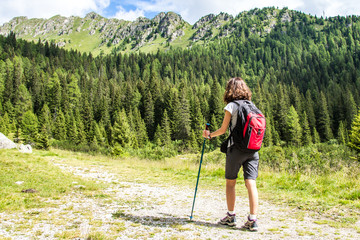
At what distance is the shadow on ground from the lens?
4.25 meters

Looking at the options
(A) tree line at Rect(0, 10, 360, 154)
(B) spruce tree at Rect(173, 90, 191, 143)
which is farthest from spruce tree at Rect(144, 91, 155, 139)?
(B) spruce tree at Rect(173, 90, 191, 143)

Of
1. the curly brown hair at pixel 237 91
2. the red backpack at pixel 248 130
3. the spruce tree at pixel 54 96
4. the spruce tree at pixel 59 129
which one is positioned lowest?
the spruce tree at pixel 59 129

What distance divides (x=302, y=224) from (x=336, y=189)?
3153 millimetres

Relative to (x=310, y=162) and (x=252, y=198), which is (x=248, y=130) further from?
(x=310, y=162)

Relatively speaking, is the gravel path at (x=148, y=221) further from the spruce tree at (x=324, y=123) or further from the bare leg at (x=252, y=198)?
the spruce tree at (x=324, y=123)

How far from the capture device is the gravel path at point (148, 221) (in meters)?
3.66

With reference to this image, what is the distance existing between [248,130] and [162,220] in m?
2.39

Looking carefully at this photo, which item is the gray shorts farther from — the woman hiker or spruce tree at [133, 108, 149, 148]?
spruce tree at [133, 108, 149, 148]

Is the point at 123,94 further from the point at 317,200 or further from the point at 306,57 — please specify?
the point at 306,57

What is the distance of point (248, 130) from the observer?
156 inches

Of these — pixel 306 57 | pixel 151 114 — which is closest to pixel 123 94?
pixel 151 114

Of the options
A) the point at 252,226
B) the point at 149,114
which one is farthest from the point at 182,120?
the point at 252,226

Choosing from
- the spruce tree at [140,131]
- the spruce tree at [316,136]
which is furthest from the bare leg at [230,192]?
the spruce tree at [316,136]

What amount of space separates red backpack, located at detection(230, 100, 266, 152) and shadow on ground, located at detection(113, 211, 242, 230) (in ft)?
4.91
